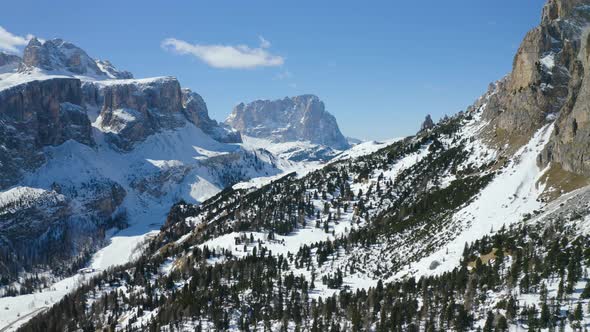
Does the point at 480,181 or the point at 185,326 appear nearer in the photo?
the point at 185,326

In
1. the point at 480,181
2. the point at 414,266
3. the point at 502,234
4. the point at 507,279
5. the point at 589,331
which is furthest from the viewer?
the point at 480,181

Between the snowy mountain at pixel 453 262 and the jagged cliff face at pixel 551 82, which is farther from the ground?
the jagged cliff face at pixel 551 82

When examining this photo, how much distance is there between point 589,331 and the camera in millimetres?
63938

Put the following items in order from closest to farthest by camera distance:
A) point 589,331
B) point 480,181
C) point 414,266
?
point 589,331 < point 414,266 < point 480,181

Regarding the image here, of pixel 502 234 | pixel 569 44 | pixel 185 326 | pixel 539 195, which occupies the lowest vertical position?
pixel 185 326

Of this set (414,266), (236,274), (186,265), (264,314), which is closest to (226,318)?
(264,314)

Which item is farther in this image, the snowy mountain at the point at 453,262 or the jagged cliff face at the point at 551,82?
the jagged cliff face at the point at 551,82

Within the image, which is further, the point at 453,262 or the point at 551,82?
the point at 551,82

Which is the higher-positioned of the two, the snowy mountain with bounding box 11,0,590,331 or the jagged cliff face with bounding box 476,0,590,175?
the jagged cliff face with bounding box 476,0,590,175

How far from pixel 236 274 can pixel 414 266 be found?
209 ft

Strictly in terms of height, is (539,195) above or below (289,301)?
above

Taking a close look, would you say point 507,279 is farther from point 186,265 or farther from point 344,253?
point 186,265

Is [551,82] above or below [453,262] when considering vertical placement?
above

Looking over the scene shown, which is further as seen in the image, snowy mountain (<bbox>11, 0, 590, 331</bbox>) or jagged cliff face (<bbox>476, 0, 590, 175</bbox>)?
jagged cliff face (<bbox>476, 0, 590, 175</bbox>)
